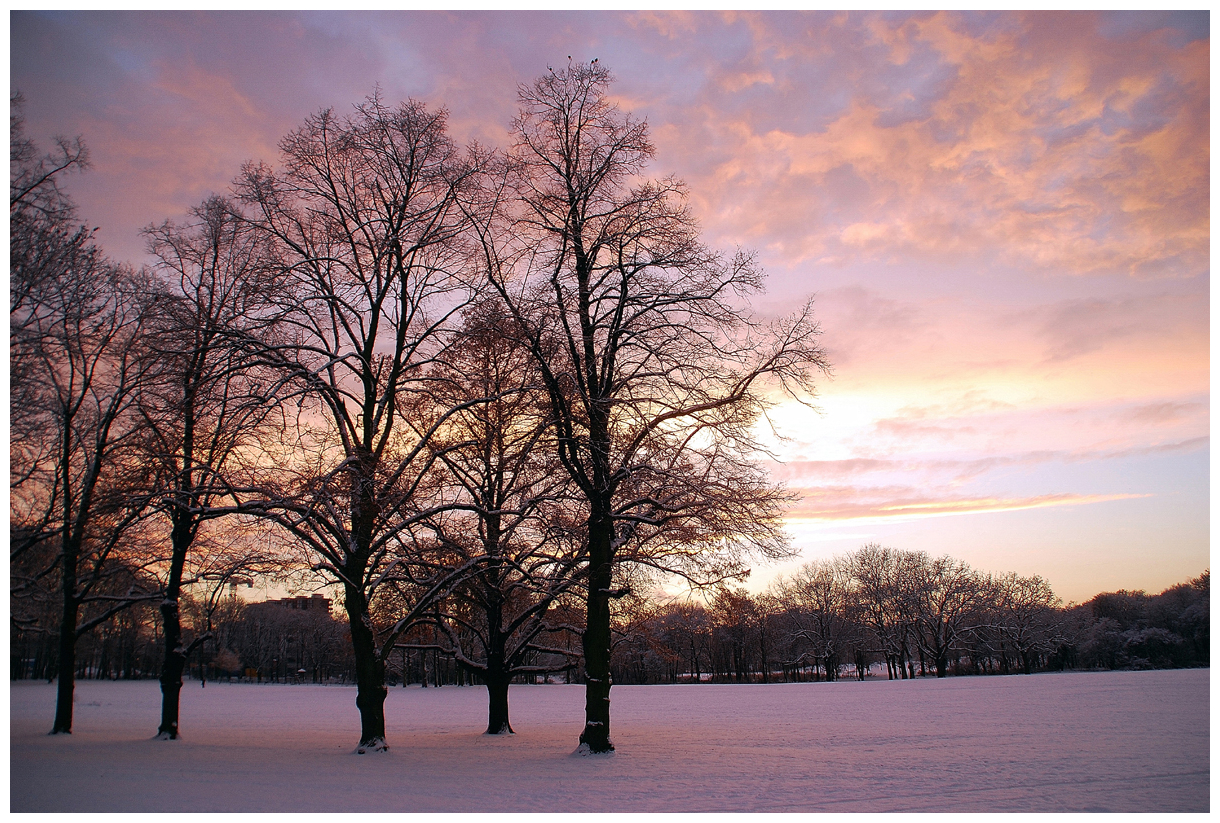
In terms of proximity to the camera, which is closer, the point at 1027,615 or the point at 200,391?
the point at 200,391

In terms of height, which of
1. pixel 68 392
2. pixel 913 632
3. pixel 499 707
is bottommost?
pixel 913 632

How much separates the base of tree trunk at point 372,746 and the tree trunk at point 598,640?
4730 millimetres

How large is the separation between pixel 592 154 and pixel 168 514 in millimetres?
14980

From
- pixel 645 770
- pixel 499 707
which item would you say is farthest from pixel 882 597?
pixel 645 770

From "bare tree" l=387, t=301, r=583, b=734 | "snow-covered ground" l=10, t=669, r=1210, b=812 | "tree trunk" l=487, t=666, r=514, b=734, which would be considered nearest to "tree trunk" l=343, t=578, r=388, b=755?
"snow-covered ground" l=10, t=669, r=1210, b=812

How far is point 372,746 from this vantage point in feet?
50.2

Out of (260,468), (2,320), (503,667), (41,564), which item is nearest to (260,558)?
(260,468)

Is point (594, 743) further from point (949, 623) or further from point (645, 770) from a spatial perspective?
point (949, 623)

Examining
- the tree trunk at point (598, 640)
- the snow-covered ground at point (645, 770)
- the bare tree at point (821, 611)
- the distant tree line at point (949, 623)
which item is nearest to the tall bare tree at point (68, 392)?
the snow-covered ground at point (645, 770)

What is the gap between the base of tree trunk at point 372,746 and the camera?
598 inches

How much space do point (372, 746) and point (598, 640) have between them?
19.0ft

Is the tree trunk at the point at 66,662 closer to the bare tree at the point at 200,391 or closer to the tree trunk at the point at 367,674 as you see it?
the bare tree at the point at 200,391

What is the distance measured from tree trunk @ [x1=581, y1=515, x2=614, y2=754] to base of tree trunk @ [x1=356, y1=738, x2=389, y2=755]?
15.5 ft

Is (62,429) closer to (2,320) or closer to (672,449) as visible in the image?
(2,320)
